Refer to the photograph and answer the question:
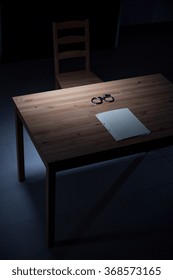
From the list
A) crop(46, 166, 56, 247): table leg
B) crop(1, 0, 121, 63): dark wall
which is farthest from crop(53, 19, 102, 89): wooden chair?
crop(46, 166, 56, 247): table leg

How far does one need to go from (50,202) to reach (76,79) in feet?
5.07

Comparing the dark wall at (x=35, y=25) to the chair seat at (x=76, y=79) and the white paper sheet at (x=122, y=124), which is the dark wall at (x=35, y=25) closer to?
the chair seat at (x=76, y=79)

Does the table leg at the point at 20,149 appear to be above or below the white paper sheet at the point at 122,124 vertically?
below

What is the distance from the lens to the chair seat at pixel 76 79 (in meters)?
3.66

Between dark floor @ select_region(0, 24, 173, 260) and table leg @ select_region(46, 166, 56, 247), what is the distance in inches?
4.1

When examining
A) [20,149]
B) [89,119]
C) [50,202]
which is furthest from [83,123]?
[20,149]

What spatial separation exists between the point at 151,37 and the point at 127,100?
3407 millimetres

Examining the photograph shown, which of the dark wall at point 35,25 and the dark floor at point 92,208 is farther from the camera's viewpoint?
the dark wall at point 35,25

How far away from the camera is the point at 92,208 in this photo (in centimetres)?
303

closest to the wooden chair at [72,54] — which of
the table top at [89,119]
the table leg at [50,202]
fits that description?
the table top at [89,119]

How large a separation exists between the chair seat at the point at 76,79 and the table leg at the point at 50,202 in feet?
4.53

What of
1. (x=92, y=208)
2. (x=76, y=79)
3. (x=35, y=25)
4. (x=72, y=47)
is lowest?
(x=92, y=208)

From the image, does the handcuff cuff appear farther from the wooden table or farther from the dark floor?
the dark floor

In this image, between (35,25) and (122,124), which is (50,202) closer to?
(122,124)
